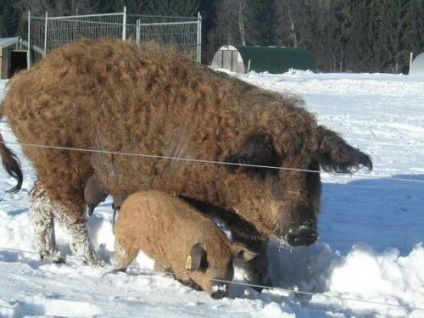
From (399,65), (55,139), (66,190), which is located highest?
(55,139)

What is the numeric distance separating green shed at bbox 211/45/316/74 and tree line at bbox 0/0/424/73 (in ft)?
18.0

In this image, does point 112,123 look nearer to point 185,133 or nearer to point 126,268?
point 185,133

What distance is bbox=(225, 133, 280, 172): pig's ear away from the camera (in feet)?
19.1

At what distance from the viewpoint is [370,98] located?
71.5 feet

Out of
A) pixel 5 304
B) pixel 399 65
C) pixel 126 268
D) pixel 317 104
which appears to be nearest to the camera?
pixel 5 304

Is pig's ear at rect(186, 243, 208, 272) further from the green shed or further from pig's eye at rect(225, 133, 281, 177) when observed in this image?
the green shed

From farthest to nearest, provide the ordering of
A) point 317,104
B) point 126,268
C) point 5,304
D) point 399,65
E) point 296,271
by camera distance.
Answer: point 399,65, point 317,104, point 296,271, point 126,268, point 5,304

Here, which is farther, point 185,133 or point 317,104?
point 317,104

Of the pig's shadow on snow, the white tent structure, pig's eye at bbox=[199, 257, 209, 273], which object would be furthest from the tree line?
pig's eye at bbox=[199, 257, 209, 273]

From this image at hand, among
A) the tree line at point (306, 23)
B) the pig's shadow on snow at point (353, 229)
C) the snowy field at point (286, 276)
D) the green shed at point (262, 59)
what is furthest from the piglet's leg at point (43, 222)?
the tree line at point (306, 23)

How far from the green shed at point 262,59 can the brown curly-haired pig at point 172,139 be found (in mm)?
32476

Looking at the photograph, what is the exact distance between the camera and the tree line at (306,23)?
5384cm

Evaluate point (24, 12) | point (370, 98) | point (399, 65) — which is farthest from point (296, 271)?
point (24, 12)

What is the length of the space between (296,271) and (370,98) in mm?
15877
